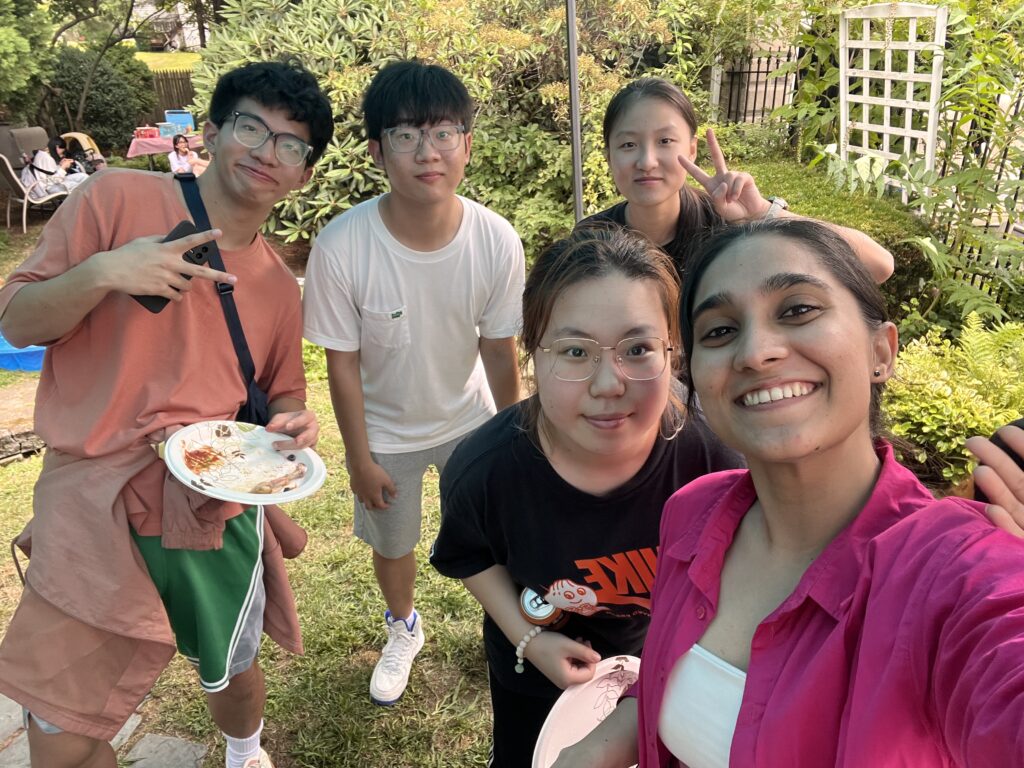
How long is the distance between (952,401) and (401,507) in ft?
8.88

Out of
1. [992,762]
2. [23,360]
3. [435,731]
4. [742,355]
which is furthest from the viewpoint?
[23,360]

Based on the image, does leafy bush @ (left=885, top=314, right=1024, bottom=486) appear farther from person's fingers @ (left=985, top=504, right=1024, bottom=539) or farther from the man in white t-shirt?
person's fingers @ (left=985, top=504, right=1024, bottom=539)

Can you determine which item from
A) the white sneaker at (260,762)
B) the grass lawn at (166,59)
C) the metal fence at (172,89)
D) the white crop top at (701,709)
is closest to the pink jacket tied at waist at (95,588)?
the white sneaker at (260,762)

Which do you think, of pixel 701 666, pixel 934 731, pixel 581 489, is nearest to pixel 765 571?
pixel 701 666

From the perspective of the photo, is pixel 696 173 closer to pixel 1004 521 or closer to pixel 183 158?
pixel 1004 521

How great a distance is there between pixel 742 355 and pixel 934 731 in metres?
0.56

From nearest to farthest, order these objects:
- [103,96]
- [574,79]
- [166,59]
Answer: [574,79] < [103,96] < [166,59]

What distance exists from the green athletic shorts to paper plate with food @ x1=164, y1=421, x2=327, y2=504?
0.47 feet

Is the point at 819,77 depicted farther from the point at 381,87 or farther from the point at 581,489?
the point at 581,489

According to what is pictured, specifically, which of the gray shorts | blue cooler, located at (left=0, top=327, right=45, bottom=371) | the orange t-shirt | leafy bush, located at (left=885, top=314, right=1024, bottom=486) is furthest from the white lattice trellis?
blue cooler, located at (left=0, top=327, right=45, bottom=371)

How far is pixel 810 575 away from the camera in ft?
3.66

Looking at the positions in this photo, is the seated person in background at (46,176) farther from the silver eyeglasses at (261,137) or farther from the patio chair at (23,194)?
the silver eyeglasses at (261,137)

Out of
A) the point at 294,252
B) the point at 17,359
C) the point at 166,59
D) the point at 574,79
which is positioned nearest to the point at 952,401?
the point at 574,79

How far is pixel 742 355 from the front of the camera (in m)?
1.16
